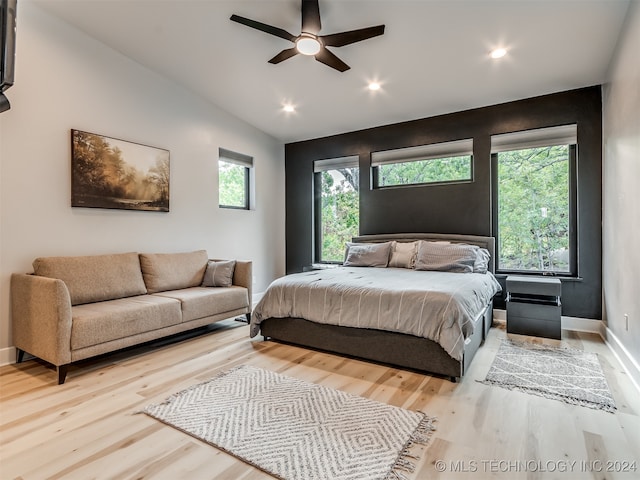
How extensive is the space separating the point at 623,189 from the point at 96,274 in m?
4.82

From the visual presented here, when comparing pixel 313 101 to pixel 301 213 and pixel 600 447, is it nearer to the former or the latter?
pixel 301 213

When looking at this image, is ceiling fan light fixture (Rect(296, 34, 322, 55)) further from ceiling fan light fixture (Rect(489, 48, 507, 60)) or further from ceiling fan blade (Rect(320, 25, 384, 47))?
ceiling fan light fixture (Rect(489, 48, 507, 60))

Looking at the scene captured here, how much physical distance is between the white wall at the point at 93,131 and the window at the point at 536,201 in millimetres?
3770

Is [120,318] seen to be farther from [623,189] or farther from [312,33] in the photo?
[623,189]

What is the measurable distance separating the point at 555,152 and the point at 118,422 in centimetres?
510

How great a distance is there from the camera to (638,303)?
8.14 ft

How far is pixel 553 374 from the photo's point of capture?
2.70 metres

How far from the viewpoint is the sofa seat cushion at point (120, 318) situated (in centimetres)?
268

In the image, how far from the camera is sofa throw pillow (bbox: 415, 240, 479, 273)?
3951 millimetres

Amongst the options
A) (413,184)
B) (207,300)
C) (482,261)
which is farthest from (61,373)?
(413,184)

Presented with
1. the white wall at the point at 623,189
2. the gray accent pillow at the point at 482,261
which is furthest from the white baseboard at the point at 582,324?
the gray accent pillow at the point at 482,261

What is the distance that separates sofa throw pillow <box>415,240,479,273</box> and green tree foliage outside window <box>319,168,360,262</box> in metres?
1.58

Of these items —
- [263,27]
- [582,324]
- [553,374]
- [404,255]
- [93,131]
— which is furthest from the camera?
[404,255]

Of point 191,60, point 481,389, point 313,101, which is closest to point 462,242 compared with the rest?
point 481,389
